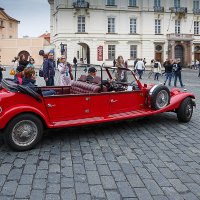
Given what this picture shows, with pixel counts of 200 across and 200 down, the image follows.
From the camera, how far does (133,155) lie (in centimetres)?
571

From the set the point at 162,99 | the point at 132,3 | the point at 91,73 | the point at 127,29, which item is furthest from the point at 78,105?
the point at 132,3

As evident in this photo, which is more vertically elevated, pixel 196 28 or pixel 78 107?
pixel 196 28

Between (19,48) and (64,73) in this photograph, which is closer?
(64,73)

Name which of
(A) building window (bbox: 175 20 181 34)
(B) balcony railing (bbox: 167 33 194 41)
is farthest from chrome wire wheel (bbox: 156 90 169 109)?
(A) building window (bbox: 175 20 181 34)

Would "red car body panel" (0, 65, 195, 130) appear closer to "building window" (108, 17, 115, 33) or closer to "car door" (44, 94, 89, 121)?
"car door" (44, 94, 89, 121)

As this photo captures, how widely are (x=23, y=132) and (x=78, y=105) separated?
1.24m

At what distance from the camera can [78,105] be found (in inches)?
260

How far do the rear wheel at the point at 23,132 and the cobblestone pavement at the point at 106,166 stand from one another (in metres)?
0.15

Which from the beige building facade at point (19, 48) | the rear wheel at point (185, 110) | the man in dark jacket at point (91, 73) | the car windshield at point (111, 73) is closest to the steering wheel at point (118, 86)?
the car windshield at point (111, 73)

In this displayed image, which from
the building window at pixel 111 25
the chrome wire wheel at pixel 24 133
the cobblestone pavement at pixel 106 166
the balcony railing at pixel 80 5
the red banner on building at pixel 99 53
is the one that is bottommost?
the cobblestone pavement at pixel 106 166

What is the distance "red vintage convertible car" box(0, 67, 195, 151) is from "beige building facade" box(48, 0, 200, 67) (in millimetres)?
38795

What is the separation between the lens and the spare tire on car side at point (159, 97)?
7.64 m

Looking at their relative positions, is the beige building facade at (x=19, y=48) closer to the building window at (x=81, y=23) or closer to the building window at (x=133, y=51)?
the building window at (x=81, y=23)

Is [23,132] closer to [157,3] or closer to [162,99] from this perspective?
[162,99]
